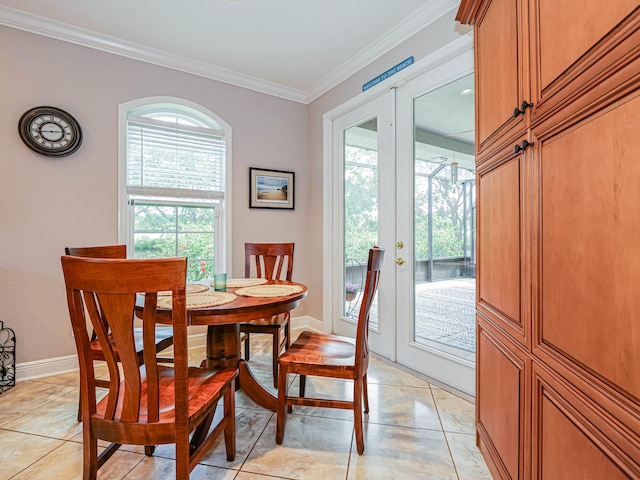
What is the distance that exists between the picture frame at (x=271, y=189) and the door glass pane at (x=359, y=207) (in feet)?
2.27

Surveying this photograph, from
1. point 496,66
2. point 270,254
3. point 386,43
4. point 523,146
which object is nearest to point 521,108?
point 523,146

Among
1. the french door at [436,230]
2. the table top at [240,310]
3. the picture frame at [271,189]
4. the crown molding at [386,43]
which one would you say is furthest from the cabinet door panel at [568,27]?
the picture frame at [271,189]

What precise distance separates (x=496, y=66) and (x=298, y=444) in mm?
2021

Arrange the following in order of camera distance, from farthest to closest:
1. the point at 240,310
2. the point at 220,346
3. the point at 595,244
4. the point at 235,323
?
the point at 220,346, the point at 235,323, the point at 240,310, the point at 595,244

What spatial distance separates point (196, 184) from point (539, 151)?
2.82 metres

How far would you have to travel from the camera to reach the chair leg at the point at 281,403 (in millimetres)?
1601

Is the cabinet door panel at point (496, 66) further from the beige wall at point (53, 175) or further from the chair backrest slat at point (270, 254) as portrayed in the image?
the beige wall at point (53, 175)

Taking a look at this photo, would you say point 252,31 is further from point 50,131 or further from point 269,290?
point 269,290

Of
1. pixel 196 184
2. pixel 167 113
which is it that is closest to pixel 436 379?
pixel 196 184

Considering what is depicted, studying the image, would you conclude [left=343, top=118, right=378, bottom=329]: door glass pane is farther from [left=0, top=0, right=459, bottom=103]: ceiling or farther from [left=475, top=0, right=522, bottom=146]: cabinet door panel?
[left=475, top=0, right=522, bottom=146]: cabinet door panel

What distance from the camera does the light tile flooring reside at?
4.70ft

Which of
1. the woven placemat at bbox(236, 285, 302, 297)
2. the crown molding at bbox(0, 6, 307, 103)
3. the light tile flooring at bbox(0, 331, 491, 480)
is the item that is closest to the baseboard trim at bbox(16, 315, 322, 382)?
the light tile flooring at bbox(0, 331, 491, 480)

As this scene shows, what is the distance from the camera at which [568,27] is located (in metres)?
0.82

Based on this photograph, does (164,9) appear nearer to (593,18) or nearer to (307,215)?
(307,215)
